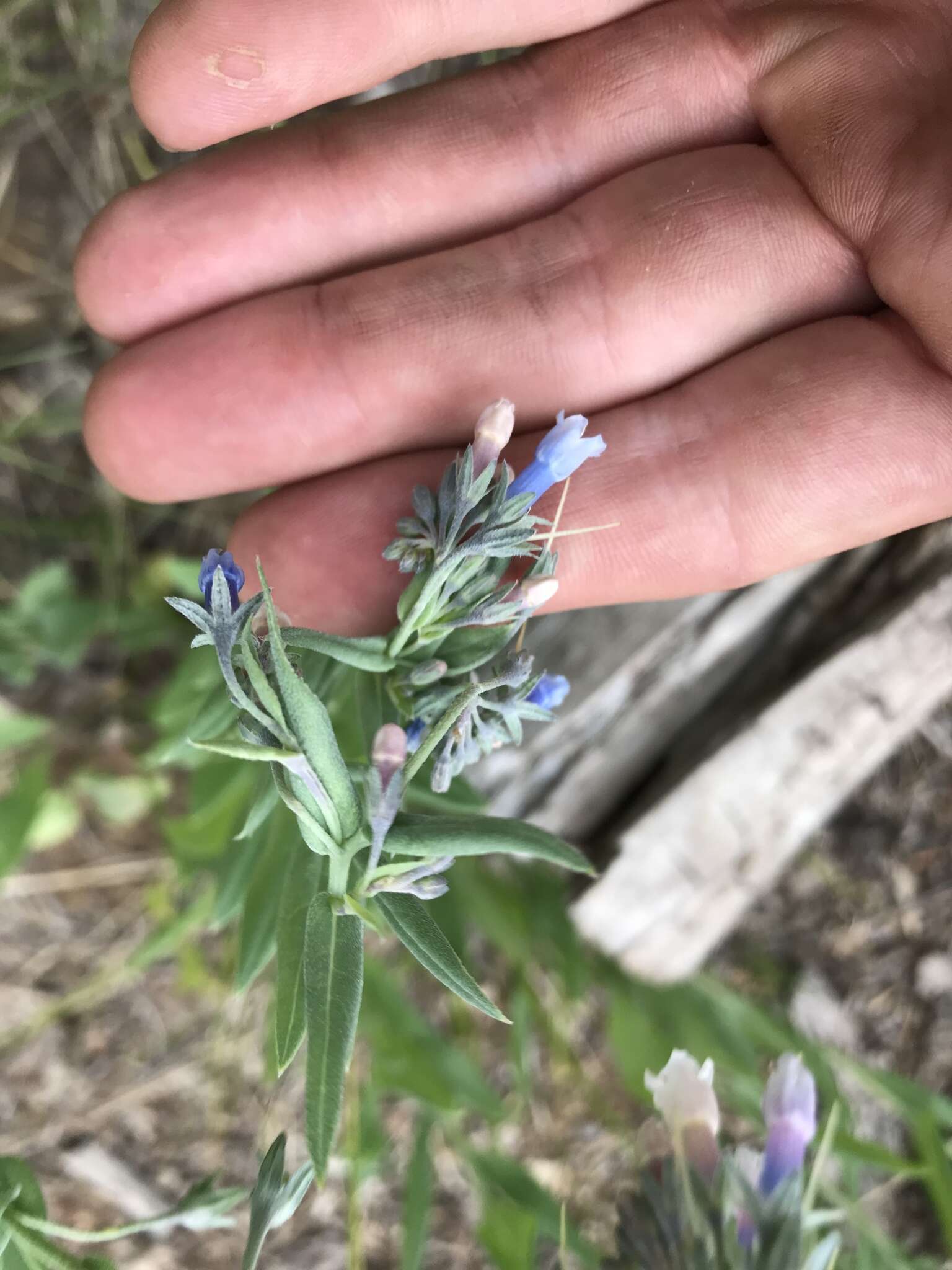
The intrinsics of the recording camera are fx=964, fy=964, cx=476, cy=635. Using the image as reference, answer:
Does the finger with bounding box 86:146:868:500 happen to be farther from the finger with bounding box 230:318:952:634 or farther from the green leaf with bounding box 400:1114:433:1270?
the green leaf with bounding box 400:1114:433:1270

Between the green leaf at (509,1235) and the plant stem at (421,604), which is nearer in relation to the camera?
the plant stem at (421,604)

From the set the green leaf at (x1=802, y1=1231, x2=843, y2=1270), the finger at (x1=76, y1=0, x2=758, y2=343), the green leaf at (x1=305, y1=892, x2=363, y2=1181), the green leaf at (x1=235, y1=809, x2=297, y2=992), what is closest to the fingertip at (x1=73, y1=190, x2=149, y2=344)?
the finger at (x1=76, y1=0, x2=758, y2=343)

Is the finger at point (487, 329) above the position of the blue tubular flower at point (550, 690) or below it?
above

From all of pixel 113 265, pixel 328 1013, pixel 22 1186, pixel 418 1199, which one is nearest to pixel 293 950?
pixel 328 1013

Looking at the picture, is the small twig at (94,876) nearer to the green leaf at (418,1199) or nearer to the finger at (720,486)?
the green leaf at (418,1199)

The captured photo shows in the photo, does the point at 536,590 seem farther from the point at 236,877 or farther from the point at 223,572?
the point at 236,877

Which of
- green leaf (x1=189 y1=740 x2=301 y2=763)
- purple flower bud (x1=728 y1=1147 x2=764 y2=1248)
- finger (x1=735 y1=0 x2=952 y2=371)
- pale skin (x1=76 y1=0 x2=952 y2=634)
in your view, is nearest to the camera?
green leaf (x1=189 y1=740 x2=301 y2=763)

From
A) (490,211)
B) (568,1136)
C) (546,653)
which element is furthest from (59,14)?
(568,1136)

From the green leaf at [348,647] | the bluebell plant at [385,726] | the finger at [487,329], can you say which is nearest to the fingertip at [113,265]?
the finger at [487,329]
